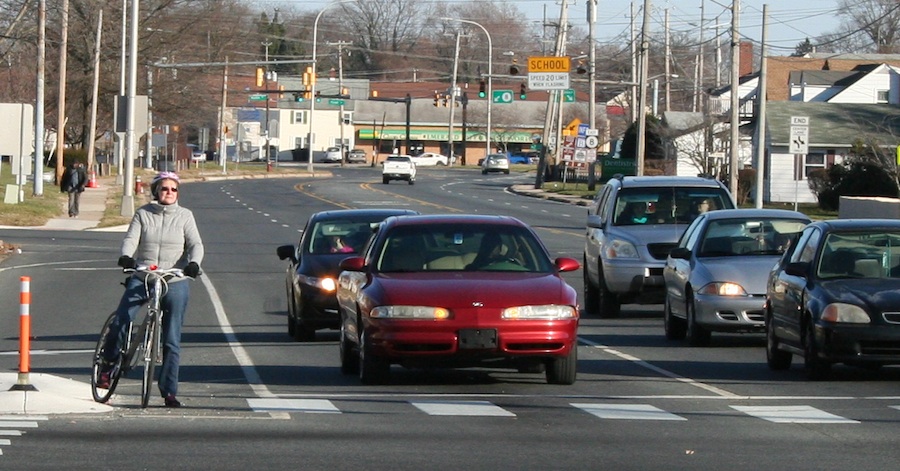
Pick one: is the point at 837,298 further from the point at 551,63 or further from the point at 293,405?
the point at 551,63

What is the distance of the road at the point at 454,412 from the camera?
8.84 metres

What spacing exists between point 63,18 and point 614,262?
41980 mm

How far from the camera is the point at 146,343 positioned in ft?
35.8

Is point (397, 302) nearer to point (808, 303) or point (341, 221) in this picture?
point (808, 303)

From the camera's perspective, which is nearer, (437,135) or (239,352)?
(239,352)

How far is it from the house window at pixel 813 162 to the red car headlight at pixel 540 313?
2132 inches

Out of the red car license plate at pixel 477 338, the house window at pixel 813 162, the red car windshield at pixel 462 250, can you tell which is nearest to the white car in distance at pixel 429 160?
the house window at pixel 813 162

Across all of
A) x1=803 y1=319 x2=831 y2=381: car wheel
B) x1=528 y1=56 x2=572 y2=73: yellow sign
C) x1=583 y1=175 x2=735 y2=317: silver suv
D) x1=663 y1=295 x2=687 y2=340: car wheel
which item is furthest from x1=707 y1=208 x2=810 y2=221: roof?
x1=528 y1=56 x2=572 y2=73: yellow sign

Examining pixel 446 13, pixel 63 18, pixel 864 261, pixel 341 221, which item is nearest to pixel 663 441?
pixel 864 261

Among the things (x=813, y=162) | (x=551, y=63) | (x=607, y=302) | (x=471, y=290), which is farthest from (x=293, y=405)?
(x=551, y=63)

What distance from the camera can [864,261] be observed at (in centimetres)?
1353

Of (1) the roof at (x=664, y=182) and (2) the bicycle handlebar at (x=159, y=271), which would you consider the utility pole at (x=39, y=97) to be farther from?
(2) the bicycle handlebar at (x=159, y=271)

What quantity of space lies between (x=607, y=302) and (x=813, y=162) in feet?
156

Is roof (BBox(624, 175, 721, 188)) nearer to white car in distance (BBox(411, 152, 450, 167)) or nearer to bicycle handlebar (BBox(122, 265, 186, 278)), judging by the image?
bicycle handlebar (BBox(122, 265, 186, 278))
